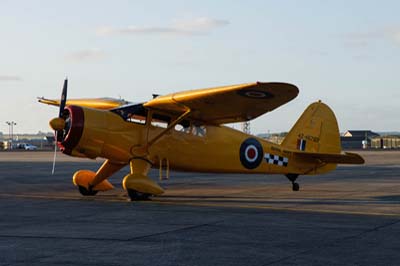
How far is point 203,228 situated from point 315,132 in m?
8.71

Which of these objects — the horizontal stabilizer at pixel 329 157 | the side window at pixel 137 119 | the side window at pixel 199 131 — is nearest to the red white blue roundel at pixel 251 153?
the side window at pixel 199 131

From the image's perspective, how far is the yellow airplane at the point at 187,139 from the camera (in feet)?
44.8

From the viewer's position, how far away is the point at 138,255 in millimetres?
7094

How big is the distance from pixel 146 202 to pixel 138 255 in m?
6.56

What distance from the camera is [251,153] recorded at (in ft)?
52.5

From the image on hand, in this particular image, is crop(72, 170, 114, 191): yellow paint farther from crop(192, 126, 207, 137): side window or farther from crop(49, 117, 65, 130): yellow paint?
crop(192, 126, 207, 137): side window

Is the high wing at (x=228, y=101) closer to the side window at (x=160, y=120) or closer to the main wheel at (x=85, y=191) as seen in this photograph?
the side window at (x=160, y=120)

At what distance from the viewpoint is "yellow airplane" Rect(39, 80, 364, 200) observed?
13.7 metres

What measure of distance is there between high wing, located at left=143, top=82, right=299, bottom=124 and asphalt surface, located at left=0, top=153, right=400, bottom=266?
200 centimetres

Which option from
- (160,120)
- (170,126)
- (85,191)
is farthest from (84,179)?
(170,126)

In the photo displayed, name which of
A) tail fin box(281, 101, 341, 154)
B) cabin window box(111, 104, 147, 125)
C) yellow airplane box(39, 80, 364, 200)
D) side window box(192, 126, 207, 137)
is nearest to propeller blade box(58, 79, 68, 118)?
yellow airplane box(39, 80, 364, 200)

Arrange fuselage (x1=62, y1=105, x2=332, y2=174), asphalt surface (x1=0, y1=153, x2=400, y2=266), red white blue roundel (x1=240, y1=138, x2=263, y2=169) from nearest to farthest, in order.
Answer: asphalt surface (x1=0, y1=153, x2=400, y2=266)
fuselage (x1=62, y1=105, x2=332, y2=174)
red white blue roundel (x1=240, y1=138, x2=263, y2=169)

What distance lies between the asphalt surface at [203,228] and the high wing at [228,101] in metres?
2.00

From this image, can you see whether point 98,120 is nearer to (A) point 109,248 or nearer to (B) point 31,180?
(A) point 109,248
